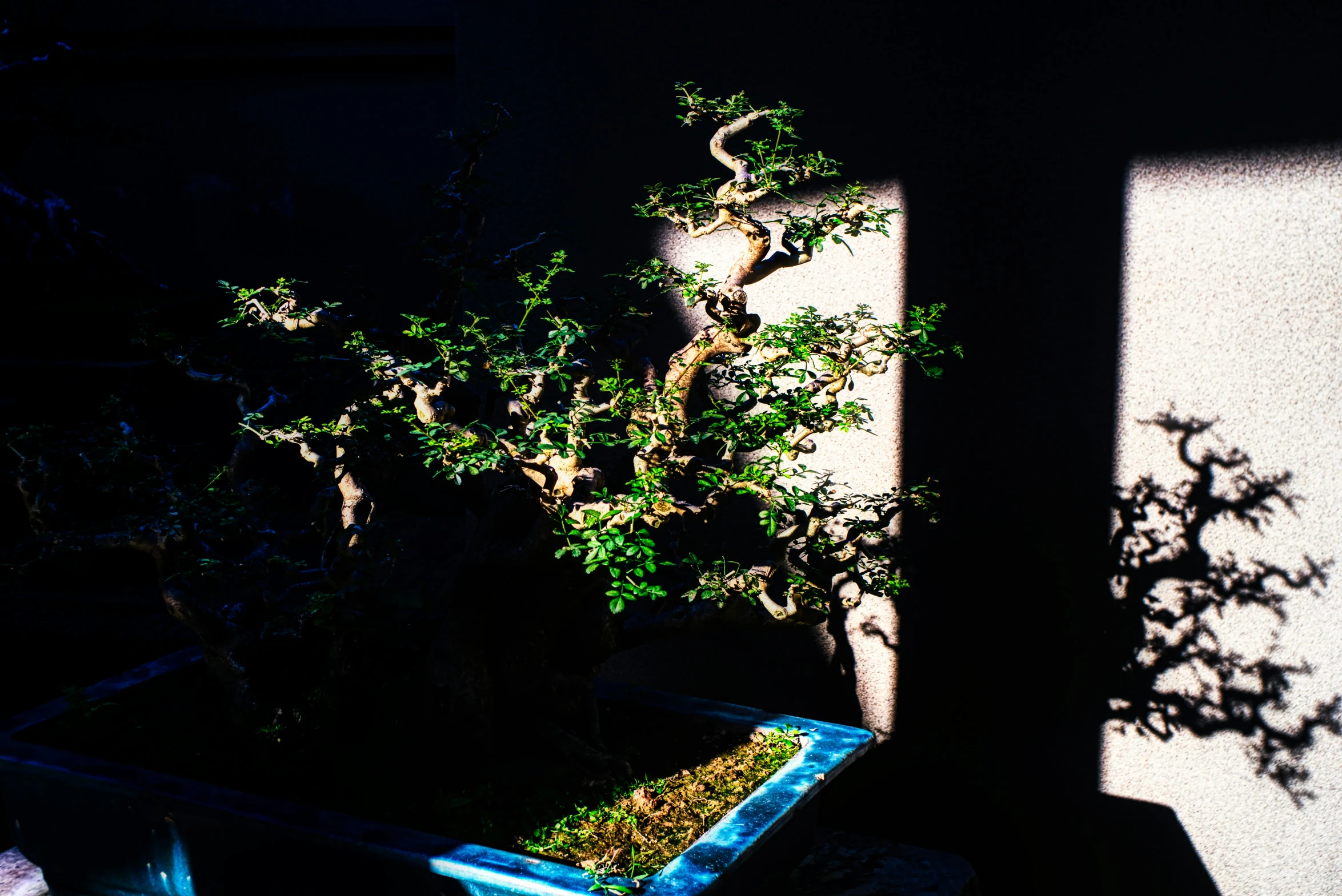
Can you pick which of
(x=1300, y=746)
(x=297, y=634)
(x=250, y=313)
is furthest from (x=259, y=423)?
(x=1300, y=746)

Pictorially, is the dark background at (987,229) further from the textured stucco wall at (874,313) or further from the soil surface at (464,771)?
the soil surface at (464,771)

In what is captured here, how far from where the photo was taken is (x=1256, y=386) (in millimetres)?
1694

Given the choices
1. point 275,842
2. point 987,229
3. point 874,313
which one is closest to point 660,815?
point 275,842

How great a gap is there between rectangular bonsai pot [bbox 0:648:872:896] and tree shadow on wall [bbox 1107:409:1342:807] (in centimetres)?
56

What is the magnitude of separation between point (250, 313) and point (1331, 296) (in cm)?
157

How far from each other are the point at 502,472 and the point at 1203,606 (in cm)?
114

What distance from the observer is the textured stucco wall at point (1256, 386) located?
5.43ft

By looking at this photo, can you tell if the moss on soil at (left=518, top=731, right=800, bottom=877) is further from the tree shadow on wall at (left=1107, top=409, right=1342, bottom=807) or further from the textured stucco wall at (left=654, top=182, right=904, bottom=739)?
the tree shadow on wall at (left=1107, top=409, right=1342, bottom=807)

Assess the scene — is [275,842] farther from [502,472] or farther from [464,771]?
[502,472]

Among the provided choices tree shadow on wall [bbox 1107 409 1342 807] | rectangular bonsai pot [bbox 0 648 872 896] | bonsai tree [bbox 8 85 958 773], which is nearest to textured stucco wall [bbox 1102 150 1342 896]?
tree shadow on wall [bbox 1107 409 1342 807]

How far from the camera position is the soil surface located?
4.64 feet

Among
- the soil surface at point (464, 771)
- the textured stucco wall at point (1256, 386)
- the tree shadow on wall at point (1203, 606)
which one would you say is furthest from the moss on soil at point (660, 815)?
the textured stucco wall at point (1256, 386)

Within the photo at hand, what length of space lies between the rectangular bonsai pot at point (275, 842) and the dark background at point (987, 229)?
1.56 feet

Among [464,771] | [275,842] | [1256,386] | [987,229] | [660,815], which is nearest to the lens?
[275,842]
